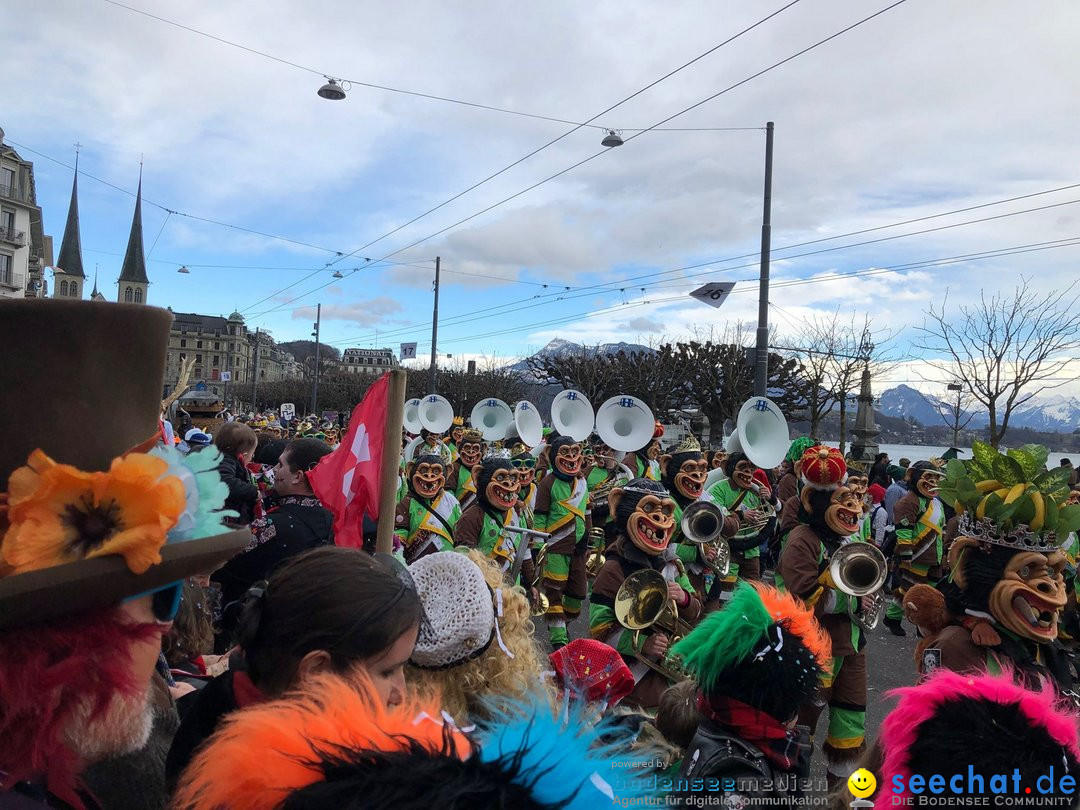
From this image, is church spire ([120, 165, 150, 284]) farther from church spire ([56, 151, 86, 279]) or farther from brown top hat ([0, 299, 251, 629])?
brown top hat ([0, 299, 251, 629])

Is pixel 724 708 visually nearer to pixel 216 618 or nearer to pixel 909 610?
pixel 909 610

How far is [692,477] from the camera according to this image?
6.51m

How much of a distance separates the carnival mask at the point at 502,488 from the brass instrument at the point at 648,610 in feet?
8.47

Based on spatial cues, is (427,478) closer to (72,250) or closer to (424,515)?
(424,515)

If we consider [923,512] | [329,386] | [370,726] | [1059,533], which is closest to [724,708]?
[370,726]

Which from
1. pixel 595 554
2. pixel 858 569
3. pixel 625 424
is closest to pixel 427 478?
pixel 595 554

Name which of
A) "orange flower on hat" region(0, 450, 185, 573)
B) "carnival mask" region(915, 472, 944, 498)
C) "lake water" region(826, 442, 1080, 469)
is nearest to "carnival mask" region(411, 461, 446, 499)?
"lake water" region(826, 442, 1080, 469)

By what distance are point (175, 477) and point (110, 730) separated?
1.51 ft

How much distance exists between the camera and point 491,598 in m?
2.13

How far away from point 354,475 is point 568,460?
13.9 feet

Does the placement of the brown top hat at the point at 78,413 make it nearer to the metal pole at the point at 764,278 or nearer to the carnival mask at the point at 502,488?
the carnival mask at the point at 502,488

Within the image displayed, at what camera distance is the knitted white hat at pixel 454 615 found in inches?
79.0

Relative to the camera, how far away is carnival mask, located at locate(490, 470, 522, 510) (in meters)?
5.94

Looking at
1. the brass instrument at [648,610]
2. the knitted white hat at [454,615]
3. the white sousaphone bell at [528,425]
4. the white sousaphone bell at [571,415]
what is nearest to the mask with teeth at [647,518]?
the brass instrument at [648,610]
